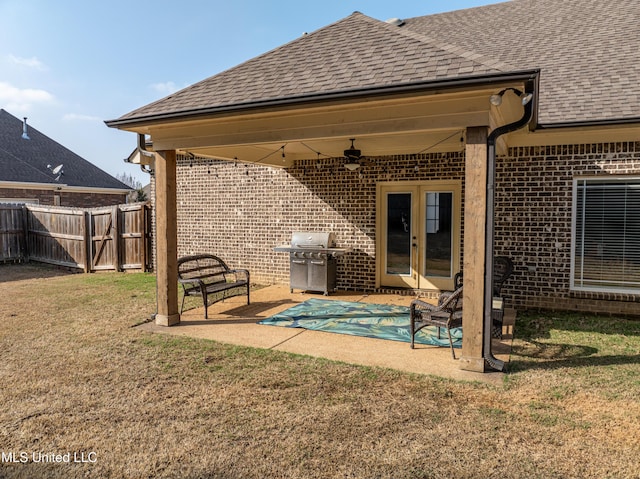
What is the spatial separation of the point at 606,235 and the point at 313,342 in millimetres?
5470

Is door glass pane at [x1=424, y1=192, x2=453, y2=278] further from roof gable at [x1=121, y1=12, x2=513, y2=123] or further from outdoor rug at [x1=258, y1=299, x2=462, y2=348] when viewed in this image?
roof gable at [x1=121, y1=12, x2=513, y2=123]

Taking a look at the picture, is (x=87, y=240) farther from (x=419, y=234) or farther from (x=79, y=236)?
(x=419, y=234)

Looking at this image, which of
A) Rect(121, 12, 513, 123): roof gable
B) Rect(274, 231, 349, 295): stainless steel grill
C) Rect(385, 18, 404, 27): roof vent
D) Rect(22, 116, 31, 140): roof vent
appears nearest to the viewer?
Rect(121, 12, 513, 123): roof gable

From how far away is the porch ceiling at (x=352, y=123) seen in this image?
4.72 m

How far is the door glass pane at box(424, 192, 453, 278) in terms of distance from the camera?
8.89 metres

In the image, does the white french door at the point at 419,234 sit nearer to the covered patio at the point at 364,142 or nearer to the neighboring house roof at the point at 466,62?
the covered patio at the point at 364,142

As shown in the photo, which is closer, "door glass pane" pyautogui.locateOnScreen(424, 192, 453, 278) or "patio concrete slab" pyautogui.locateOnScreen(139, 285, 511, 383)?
"patio concrete slab" pyautogui.locateOnScreen(139, 285, 511, 383)

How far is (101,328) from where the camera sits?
660cm

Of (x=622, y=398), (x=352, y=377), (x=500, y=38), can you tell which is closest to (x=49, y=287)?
(x=352, y=377)

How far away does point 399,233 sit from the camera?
936 centimetres

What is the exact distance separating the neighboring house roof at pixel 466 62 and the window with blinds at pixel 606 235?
1.54m

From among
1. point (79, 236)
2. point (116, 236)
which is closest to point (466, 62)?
point (116, 236)

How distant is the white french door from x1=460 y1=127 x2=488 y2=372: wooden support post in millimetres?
4092

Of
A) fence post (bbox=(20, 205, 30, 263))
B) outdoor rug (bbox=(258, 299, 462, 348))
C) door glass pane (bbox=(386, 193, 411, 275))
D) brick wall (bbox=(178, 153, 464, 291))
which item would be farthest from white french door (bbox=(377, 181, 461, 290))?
fence post (bbox=(20, 205, 30, 263))
